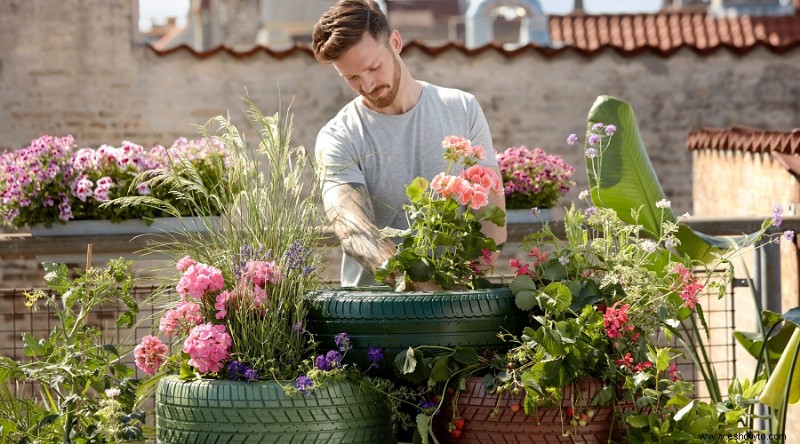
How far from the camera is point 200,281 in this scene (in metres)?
2.62

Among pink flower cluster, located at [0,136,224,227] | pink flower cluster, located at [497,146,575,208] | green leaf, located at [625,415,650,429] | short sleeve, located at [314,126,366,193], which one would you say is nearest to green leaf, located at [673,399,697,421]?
green leaf, located at [625,415,650,429]

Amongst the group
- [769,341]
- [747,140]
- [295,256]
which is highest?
[747,140]

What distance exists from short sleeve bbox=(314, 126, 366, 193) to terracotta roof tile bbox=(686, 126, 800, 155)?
379 cm

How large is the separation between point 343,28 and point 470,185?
61 cm

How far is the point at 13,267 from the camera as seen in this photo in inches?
334

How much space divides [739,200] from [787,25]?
1530cm

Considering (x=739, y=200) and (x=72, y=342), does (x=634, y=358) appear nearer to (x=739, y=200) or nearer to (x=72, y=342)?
(x=72, y=342)

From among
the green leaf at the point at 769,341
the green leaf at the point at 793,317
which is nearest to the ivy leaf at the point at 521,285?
the green leaf at the point at 793,317

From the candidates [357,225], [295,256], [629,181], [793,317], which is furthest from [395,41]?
[629,181]

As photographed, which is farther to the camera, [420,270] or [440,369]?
[420,270]

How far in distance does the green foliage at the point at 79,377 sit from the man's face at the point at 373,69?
2.58 ft

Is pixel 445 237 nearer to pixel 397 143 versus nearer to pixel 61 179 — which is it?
pixel 397 143

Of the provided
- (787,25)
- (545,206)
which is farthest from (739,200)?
(787,25)

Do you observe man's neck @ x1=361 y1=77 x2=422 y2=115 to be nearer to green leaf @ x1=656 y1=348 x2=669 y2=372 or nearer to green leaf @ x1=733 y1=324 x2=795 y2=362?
green leaf @ x1=656 y1=348 x2=669 y2=372
